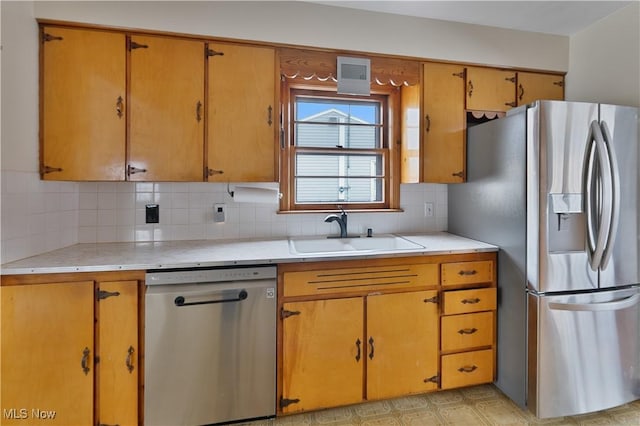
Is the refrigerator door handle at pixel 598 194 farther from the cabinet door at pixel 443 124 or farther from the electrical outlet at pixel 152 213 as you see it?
the electrical outlet at pixel 152 213

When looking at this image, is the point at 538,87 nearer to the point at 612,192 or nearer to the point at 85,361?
the point at 612,192

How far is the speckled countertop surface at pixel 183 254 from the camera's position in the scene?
5.02 ft

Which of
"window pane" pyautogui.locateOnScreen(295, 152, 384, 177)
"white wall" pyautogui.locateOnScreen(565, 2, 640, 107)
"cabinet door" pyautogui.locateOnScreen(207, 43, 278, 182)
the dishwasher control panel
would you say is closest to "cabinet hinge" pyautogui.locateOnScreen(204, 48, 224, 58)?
"cabinet door" pyautogui.locateOnScreen(207, 43, 278, 182)

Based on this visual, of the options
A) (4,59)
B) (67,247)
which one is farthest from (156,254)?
(4,59)

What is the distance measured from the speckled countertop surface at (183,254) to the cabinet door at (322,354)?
0.30 metres

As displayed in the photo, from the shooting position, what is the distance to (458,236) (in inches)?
95.7

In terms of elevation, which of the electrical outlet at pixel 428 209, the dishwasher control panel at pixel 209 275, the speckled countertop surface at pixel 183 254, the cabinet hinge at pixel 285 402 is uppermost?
the electrical outlet at pixel 428 209

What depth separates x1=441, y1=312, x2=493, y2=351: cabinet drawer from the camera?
1970 millimetres

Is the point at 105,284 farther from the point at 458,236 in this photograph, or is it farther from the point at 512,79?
the point at 512,79

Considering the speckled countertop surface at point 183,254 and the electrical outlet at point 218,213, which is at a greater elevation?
the electrical outlet at point 218,213

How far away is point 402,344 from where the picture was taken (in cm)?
190

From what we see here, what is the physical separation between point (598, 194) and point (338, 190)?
1602 mm

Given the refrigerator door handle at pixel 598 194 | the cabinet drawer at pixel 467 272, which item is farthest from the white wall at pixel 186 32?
the refrigerator door handle at pixel 598 194

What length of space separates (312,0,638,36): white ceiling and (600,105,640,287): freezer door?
0.79m
